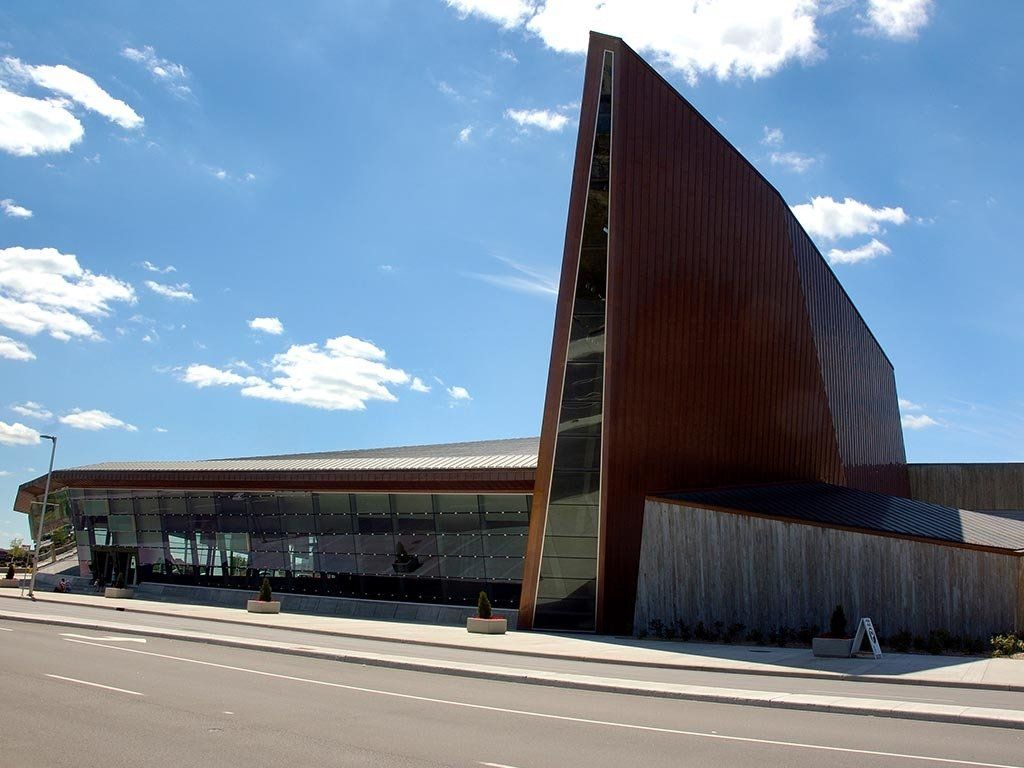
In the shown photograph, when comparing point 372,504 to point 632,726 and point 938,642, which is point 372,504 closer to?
point 938,642

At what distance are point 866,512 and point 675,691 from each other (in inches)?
692

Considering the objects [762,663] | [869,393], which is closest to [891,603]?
[762,663]

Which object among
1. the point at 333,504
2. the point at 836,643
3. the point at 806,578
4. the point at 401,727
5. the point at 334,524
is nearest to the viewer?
the point at 401,727

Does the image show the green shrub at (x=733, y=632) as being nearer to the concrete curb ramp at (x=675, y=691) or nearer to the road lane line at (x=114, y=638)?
the concrete curb ramp at (x=675, y=691)

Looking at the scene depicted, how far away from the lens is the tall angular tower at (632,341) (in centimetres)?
3038

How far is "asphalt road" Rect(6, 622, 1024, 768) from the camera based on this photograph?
923cm

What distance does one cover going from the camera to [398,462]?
1516 inches

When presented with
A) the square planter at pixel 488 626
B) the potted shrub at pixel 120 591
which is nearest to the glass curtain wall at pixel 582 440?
the square planter at pixel 488 626

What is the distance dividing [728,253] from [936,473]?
36831mm

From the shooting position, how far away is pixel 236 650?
21297 mm

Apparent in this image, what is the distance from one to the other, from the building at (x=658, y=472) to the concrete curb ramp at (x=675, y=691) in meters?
11.4

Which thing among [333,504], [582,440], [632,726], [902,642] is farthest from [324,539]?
[632,726]

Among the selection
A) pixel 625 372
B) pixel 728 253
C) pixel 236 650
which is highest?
pixel 728 253

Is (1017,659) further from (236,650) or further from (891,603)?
(236,650)
